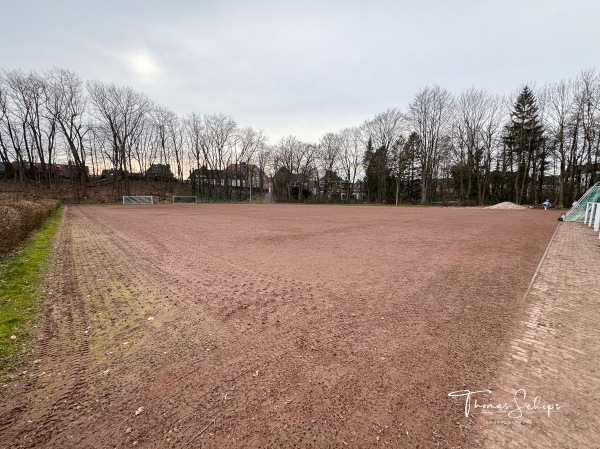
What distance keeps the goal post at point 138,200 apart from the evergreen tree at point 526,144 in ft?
212

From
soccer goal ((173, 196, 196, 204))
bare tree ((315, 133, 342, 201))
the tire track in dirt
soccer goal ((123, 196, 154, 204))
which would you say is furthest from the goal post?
the tire track in dirt

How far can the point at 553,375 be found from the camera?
2.80 metres

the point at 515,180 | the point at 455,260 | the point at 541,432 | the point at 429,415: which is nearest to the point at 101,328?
the point at 429,415

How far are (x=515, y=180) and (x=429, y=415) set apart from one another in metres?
60.7

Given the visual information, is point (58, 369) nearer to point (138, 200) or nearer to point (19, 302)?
point (19, 302)

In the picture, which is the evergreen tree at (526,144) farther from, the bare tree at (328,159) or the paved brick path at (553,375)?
the paved brick path at (553,375)

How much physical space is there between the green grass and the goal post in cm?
4949

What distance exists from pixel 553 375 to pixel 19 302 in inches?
286

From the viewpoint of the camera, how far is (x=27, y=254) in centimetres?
770

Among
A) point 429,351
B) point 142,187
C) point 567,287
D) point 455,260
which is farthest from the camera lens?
point 142,187

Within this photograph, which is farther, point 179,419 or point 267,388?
point 267,388

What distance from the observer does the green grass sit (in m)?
3.11

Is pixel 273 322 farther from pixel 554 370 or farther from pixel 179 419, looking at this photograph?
pixel 554 370

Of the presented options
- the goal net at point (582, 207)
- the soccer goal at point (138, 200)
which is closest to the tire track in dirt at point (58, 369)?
the goal net at point (582, 207)
